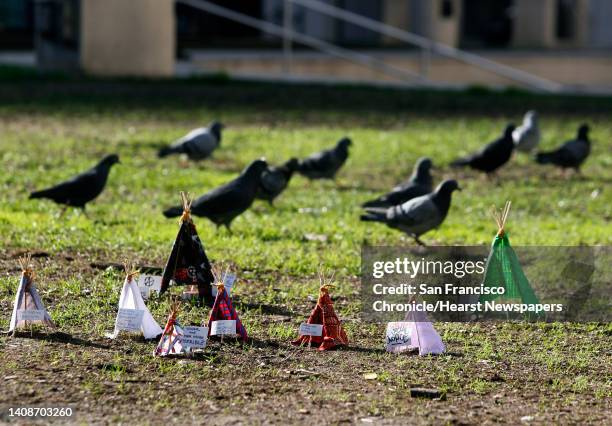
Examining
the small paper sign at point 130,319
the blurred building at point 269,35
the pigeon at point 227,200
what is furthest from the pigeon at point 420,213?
the blurred building at point 269,35

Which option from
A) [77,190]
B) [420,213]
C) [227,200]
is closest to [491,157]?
[420,213]

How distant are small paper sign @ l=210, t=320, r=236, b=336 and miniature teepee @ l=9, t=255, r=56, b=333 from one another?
3.34ft

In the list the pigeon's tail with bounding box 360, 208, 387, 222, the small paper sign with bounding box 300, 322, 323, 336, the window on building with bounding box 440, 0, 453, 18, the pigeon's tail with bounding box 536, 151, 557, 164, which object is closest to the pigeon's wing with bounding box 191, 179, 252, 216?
the pigeon's tail with bounding box 360, 208, 387, 222

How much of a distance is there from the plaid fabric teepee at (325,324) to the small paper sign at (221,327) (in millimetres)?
458

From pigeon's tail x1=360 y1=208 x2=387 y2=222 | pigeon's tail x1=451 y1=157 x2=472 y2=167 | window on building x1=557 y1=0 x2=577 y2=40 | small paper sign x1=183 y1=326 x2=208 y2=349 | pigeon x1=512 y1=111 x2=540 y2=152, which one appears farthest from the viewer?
window on building x1=557 y1=0 x2=577 y2=40

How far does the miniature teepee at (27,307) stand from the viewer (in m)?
7.99

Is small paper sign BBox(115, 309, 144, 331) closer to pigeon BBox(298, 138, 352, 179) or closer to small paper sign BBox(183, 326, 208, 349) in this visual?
small paper sign BBox(183, 326, 208, 349)

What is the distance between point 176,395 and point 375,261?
3583mm

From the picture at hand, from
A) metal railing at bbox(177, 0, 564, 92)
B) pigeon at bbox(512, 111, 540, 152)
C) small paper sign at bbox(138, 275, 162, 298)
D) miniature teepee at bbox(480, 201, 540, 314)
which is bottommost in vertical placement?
small paper sign at bbox(138, 275, 162, 298)

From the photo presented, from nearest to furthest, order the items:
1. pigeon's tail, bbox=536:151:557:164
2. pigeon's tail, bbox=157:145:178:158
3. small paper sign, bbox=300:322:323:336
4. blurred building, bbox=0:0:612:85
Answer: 1. small paper sign, bbox=300:322:323:336
2. pigeon's tail, bbox=157:145:178:158
3. pigeon's tail, bbox=536:151:557:164
4. blurred building, bbox=0:0:612:85

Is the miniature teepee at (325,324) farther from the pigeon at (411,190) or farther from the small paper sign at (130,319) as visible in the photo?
the pigeon at (411,190)

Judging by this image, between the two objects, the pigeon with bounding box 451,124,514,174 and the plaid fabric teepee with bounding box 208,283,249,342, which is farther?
the pigeon with bounding box 451,124,514,174

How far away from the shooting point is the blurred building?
87.4 ft

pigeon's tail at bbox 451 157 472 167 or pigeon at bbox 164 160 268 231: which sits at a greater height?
pigeon's tail at bbox 451 157 472 167
